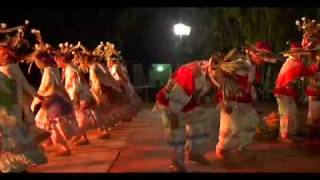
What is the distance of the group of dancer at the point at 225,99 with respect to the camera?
24.3ft

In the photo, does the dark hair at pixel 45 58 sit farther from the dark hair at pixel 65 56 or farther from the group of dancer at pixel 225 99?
the group of dancer at pixel 225 99

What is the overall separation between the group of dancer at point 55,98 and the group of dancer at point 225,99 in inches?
60.1

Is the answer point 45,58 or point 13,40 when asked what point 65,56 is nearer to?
point 45,58

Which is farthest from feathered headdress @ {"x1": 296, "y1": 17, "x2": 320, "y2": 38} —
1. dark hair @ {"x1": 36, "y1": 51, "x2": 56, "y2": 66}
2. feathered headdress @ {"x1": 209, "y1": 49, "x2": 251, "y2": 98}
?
dark hair @ {"x1": 36, "y1": 51, "x2": 56, "y2": 66}

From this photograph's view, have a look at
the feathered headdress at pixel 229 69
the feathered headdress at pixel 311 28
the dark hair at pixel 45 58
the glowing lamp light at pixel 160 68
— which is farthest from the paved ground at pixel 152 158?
the feathered headdress at pixel 311 28

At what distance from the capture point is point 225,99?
8094mm

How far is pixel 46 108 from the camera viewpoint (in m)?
8.66

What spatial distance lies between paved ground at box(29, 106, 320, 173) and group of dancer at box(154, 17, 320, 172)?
0.26 metres

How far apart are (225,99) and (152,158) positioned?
1.26m

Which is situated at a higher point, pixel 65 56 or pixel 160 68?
pixel 65 56

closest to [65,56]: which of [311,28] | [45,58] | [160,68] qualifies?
[45,58]

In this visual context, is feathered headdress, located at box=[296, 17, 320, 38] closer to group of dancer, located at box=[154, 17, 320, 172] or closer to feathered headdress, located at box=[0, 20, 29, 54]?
group of dancer, located at box=[154, 17, 320, 172]

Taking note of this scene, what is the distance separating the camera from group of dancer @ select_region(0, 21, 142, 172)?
283 inches
